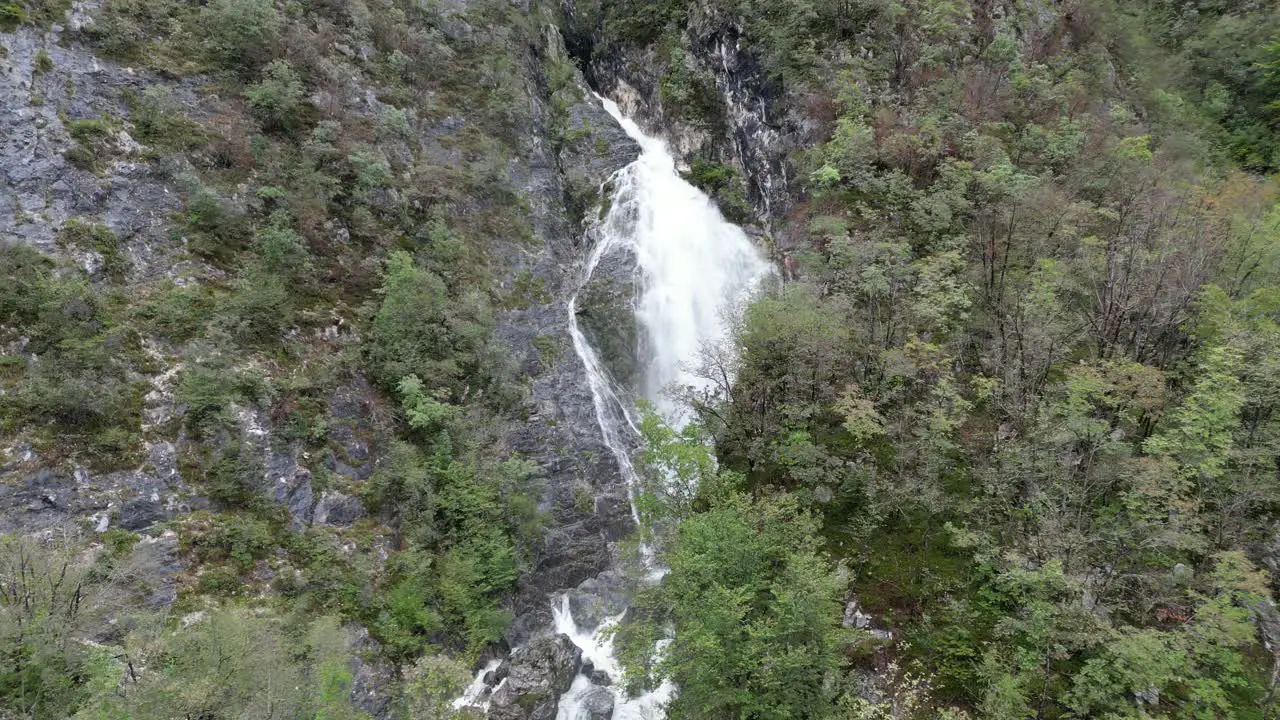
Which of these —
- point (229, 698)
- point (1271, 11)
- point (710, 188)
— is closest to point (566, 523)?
point (229, 698)

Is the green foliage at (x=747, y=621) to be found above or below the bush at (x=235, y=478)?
above

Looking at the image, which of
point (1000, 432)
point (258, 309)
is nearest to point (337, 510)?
point (258, 309)

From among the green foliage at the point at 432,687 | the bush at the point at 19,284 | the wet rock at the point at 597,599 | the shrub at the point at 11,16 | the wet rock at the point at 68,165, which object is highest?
the shrub at the point at 11,16

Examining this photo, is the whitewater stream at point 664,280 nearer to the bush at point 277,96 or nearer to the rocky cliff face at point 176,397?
the rocky cliff face at point 176,397

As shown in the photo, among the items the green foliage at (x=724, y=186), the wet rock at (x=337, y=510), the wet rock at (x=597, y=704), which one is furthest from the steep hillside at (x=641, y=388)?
the green foliage at (x=724, y=186)

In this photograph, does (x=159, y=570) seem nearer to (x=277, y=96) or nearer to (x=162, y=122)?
(x=162, y=122)

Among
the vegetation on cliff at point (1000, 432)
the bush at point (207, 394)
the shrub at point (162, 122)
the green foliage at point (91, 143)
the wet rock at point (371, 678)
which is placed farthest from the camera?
the shrub at point (162, 122)

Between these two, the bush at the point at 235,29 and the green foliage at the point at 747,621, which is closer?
the green foliage at the point at 747,621
